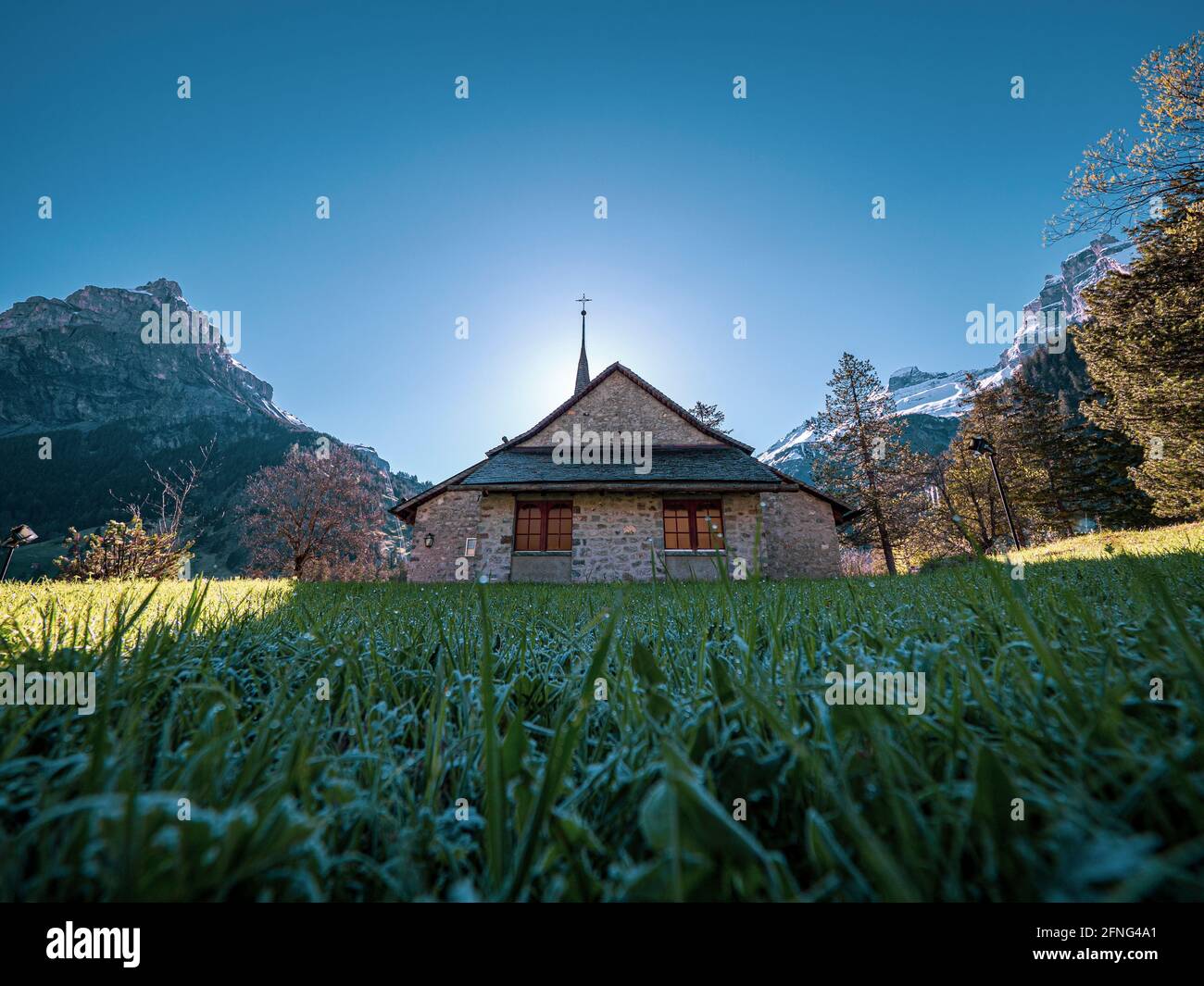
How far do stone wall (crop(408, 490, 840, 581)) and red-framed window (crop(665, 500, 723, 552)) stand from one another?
26cm

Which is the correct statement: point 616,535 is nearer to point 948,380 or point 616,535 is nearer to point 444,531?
point 444,531

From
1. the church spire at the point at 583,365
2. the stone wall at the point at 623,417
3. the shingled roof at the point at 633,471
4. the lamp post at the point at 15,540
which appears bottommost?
the lamp post at the point at 15,540

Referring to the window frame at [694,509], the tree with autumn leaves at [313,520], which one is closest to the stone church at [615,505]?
the window frame at [694,509]

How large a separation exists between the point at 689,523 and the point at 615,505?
2150 millimetres

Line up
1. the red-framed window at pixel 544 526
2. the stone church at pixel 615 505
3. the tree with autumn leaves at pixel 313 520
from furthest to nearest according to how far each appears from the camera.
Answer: the tree with autumn leaves at pixel 313 520 → the red-framed window at pixel 544 526 → the stone church at pixel 615 505

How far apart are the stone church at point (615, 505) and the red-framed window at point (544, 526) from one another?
3cm

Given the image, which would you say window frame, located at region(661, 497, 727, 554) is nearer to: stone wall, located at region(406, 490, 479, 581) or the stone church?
the stone church

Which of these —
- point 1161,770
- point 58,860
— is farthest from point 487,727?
point 1161,770

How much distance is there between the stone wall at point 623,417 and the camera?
1627 cm

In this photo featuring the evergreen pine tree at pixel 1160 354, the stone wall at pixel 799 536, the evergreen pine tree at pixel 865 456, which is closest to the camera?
the evergreen pine tree at pixel 1160 354

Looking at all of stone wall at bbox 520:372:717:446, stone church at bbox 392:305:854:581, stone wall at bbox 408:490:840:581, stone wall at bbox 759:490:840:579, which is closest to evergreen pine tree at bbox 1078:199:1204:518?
stone church at bbox 392:305:854:581

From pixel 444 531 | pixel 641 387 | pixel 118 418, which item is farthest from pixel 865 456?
pixel 118 418

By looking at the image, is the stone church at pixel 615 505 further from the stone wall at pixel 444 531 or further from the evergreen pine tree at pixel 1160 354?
the evergreen pine tree at pixel 1160 354

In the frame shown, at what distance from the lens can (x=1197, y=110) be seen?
968cm
